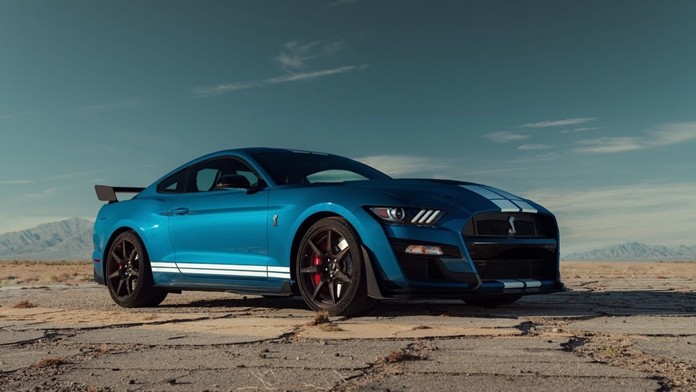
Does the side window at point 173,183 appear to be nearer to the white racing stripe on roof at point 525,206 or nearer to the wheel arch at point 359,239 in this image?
the wheel arch at point 359,239

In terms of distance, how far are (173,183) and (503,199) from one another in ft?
10.8

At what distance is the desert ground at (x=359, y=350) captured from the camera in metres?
2.93

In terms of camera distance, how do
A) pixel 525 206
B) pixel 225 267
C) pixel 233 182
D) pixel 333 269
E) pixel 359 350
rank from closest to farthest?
pixel 359 350
pixel 333 269
pixel 525 206
pixel 233 182
pixel 225 267

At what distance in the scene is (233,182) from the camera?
5883mm

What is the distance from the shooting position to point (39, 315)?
624 centimetres

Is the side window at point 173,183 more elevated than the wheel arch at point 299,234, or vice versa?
the side window at point 173,183

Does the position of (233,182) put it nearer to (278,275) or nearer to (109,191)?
(278,275)

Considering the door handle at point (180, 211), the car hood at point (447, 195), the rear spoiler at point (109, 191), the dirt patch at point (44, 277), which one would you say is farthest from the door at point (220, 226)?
the dirt patch at point (44, 277)

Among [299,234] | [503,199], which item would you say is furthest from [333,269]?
[503,199]

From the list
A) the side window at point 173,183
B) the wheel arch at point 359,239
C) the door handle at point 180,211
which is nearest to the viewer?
the wheel arch at point 359,239

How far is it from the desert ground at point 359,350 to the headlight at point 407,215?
0.68 meters

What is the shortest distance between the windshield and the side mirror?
10.0 inches

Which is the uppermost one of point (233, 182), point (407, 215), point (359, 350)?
point (233, 182)

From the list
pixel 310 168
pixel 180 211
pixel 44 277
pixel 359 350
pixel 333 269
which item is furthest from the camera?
pixel 44 277
